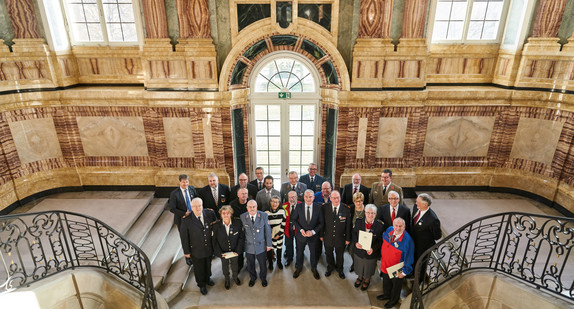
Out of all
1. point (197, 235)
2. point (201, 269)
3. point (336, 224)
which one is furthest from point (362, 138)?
point (201, 269)

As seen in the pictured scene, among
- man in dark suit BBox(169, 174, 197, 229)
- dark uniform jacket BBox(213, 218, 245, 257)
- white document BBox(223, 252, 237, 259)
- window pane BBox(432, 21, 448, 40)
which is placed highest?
window pane BBox(432, 21, 448, 40)

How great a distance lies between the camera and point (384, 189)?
618cm

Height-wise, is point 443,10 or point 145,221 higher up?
point 443,10

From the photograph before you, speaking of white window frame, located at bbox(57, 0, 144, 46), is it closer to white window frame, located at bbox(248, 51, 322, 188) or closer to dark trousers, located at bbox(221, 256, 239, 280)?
white window frame, located at bbox(248, 51, 322, 188)

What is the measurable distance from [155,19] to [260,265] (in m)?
5.24

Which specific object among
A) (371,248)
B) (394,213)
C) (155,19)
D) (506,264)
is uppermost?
(155,19)

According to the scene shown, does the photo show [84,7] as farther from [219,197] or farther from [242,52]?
[219,197]

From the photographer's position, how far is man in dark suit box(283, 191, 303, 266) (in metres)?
5.72

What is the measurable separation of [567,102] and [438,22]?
299 centimetres

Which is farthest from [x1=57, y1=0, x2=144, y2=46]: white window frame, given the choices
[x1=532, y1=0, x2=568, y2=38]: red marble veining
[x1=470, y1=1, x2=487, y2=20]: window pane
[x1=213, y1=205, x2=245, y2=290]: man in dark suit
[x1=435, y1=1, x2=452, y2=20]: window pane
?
[x1=532, y1=0, x2=568, y2=38]: red marble veining

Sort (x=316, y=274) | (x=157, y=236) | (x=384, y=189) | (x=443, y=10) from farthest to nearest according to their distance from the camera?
(x=443, y=10) → (x=157, y=236) → (x=384, y=189) → (x=316, y=274)

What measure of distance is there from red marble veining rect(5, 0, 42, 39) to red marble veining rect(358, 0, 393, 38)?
6.70m

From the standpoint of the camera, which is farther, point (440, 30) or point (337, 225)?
point (440, 30)

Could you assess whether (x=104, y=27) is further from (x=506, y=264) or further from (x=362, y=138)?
(x=506, y=264)
